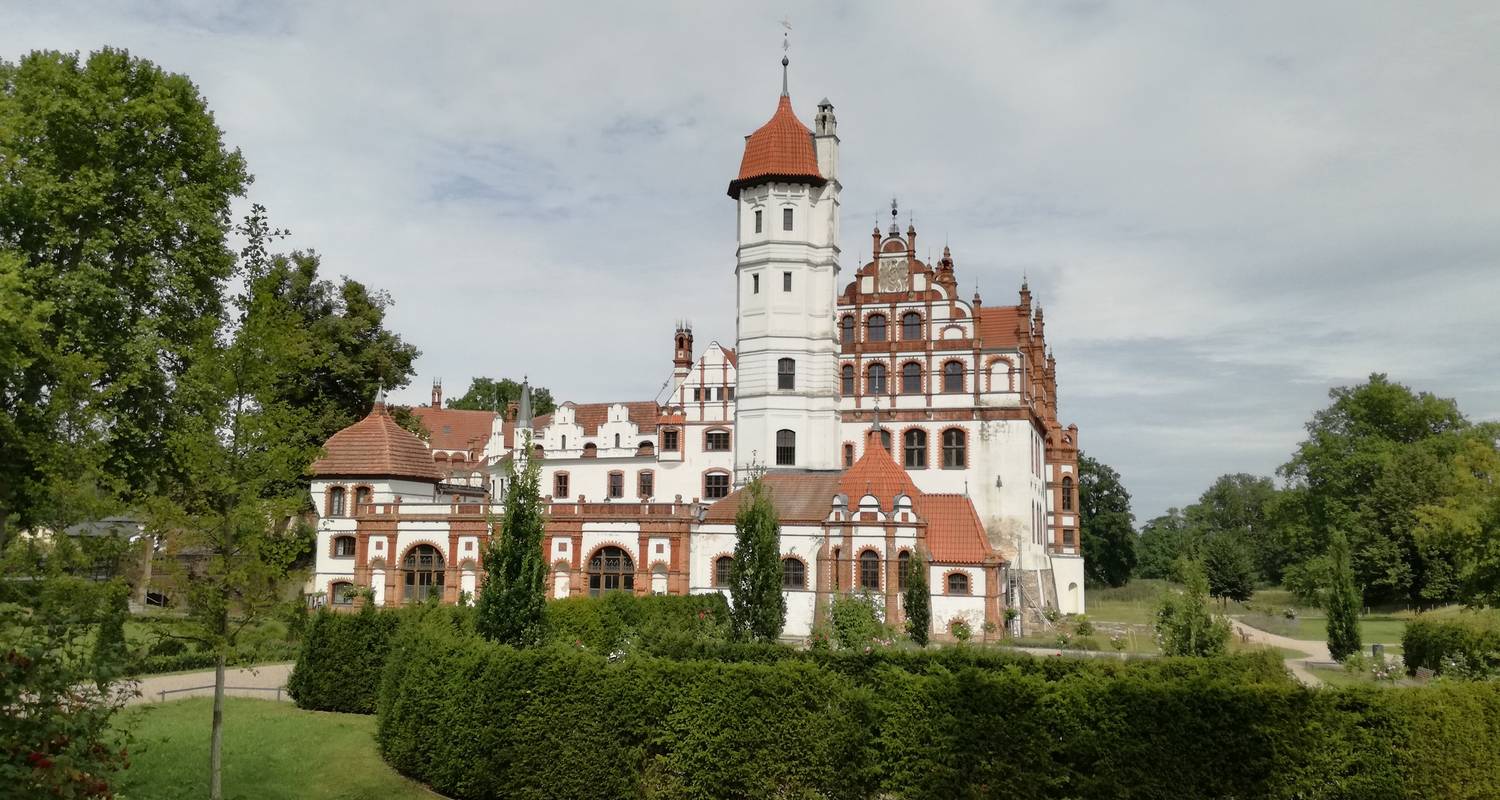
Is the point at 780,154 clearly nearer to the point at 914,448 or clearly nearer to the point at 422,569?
the point at 914,448

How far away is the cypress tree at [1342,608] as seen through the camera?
30.4 metres

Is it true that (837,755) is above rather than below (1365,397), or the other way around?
below

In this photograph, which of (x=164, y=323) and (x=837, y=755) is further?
(x=164, y=323)

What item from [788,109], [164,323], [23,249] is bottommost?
[164,323]

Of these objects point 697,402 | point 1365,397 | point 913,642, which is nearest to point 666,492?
point 697,402

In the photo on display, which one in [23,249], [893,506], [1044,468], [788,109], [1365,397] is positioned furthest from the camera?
[1365,397]

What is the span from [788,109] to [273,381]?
33.4 meters

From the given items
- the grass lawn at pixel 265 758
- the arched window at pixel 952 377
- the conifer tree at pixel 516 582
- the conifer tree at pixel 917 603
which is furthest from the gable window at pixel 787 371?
the grass lawn at pixel 265 758

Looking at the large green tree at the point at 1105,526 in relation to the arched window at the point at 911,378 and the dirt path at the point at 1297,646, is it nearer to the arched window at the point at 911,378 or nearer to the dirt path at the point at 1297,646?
the dirt path at the point at 1297,646

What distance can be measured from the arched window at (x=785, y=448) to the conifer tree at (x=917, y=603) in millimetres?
12064

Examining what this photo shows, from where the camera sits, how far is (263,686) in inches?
1005

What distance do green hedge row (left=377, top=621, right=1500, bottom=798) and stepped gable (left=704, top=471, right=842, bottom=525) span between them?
71.4 feet

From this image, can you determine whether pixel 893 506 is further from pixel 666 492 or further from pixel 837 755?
pixel 837 755

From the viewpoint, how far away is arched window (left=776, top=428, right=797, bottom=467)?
42812 mm
